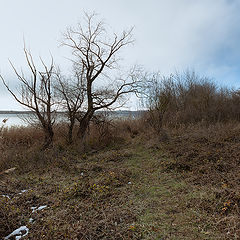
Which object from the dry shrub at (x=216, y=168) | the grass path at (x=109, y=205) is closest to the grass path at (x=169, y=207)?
the grass path at (x=109, y=205)

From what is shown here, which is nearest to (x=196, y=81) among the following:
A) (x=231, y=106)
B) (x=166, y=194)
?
(x=231, y=106)

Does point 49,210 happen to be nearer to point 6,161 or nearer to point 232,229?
point 232,229

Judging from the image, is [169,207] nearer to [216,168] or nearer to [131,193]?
[131,193]

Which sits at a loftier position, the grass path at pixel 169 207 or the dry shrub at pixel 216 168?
the dry shrub at pixel 216 168

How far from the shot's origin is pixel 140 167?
6.48 metres

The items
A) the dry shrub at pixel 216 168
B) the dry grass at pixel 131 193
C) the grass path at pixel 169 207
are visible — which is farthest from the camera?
the dry shrub at pixel 216 168

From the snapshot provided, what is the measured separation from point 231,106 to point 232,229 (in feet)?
46.6

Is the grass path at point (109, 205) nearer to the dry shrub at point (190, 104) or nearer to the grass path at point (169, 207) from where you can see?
the grass path at point (169, 207)

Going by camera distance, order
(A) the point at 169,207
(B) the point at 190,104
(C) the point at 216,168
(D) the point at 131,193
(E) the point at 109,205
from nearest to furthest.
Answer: (A) the point at 169,207, (E) the point at 109,205, (D) the point at 131,193, (C) the point at 216,168, (B) the point at 190,104

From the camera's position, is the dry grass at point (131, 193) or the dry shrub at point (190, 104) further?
the dry shrub at point (190, 104)

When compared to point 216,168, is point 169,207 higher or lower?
lower

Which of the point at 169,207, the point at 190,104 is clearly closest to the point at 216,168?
the point at 169,207

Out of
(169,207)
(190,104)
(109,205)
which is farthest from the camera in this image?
(190,104)

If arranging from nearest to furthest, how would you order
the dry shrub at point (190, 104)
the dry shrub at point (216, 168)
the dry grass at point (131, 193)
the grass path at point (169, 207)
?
the grass path at point (169, 207) < the dry grass at point (131, 193) < the dry shrub at point (216, 168) < the dry shrub at point (190, 104)
